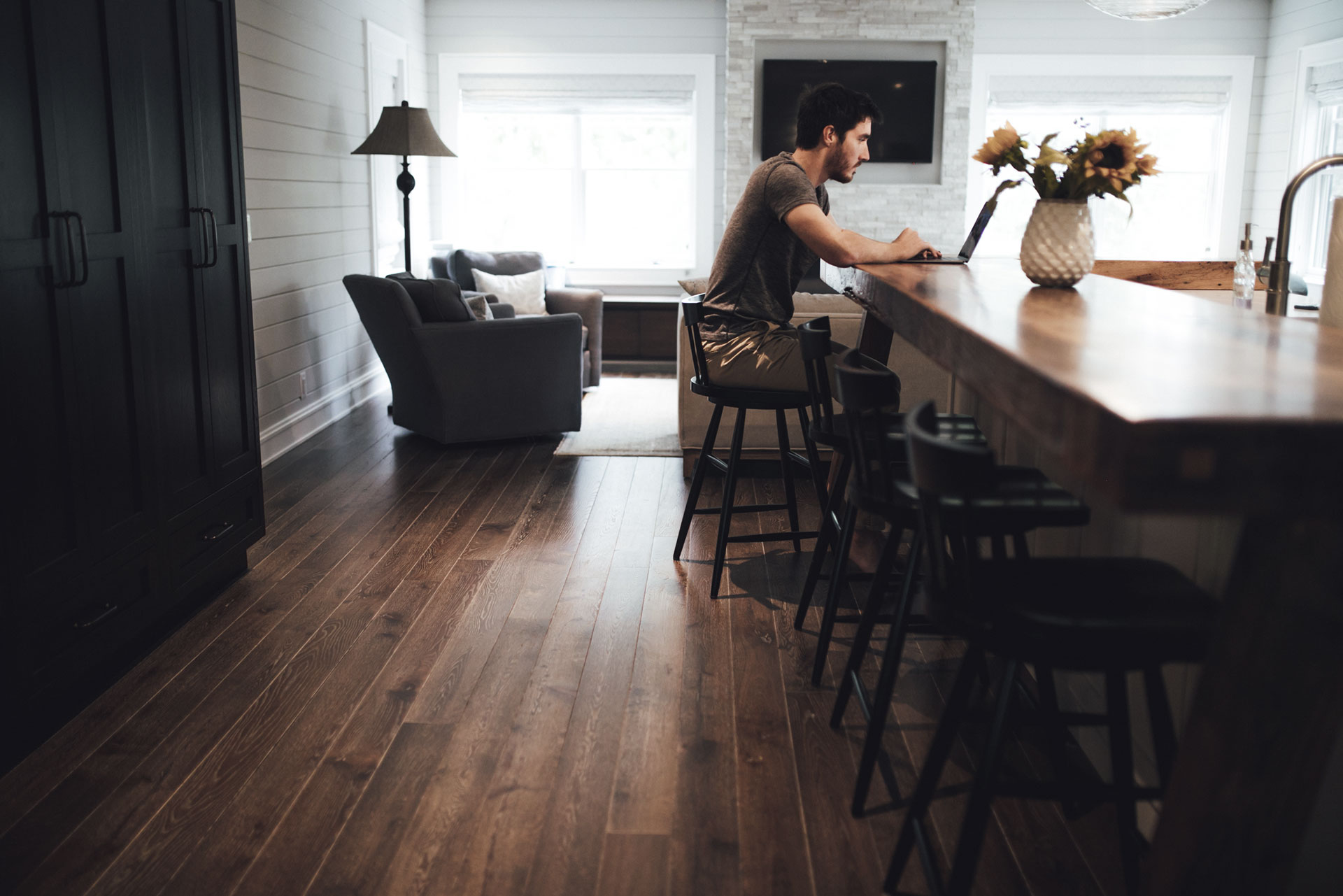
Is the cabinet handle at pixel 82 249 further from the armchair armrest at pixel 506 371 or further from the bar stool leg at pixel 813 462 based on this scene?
the armchair armrest at pixel 506 371

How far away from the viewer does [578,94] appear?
325 inches

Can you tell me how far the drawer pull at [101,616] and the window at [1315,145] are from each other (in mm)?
7680

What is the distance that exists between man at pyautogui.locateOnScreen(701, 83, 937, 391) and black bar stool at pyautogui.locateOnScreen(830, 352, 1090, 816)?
83cm

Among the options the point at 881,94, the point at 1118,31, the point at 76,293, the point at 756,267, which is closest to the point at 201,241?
the point at 76,293

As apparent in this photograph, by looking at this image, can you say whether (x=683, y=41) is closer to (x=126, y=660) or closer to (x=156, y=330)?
(x=156, y=330)

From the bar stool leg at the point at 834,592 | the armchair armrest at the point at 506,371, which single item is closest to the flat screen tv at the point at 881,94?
the armchair armrest at the point at 506,371

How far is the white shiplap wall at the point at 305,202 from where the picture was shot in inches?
193

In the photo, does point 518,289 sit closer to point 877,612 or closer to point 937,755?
point 877,612

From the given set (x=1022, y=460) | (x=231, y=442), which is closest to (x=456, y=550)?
(x=231, y=442)

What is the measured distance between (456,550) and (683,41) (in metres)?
5.70

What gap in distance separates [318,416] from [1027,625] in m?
4.94

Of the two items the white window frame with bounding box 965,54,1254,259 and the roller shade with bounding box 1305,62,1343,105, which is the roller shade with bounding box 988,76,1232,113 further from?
the roller shade with bounding box 1305,62,1343,105

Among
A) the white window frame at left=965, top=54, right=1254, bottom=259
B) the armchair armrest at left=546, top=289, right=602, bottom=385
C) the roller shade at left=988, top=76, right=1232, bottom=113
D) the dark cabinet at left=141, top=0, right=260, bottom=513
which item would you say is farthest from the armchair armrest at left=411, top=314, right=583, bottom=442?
the roller shade at left=988, top=76, right=1232, bottom=113

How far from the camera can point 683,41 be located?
8141 mm
